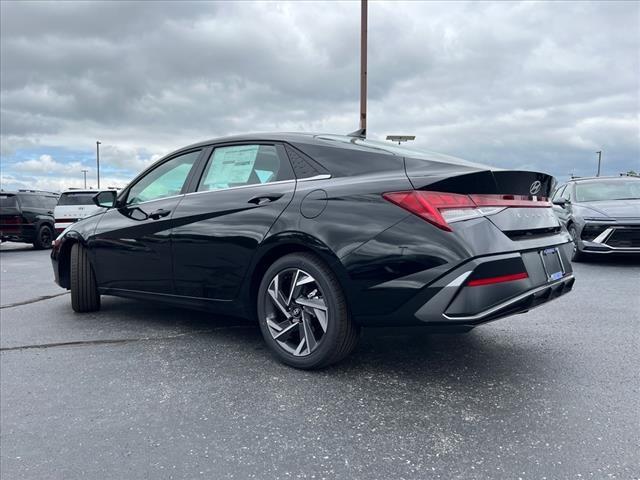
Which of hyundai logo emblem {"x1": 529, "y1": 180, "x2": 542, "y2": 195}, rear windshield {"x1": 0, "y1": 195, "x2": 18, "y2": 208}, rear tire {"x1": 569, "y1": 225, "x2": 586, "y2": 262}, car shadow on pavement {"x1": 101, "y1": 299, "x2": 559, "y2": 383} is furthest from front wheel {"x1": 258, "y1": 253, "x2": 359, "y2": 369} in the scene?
rear windshield {"x1": 0, "y1": 195, "x2": 18, "y2": 208}

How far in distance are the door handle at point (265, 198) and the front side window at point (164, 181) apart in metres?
0.92

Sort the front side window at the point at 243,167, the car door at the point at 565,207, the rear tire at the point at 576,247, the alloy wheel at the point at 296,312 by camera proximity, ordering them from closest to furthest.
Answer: the alloy wheel at the point at 296,312, the front side window at the point at 243,167, the rear tire at the point at 576,247, the car door at the point at 565,207

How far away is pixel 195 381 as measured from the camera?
3125 mm

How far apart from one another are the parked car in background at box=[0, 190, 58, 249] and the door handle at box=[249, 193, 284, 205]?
13.2 m

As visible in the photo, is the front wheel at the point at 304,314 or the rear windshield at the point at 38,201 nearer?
the front wheel at the point at 304,314

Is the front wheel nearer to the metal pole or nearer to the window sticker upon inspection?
the window sticker

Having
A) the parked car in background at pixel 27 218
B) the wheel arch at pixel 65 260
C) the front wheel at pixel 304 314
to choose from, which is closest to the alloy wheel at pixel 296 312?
the front wheel at pixel 304 314

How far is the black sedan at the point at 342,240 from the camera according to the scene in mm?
2682

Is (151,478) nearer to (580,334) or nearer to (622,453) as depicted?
(622,453)

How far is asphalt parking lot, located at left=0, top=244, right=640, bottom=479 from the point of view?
7.13ft

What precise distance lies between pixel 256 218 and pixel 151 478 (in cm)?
171

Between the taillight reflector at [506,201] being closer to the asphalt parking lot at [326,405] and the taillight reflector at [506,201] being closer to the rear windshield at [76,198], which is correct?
the asphalt parking lot at [326,405]

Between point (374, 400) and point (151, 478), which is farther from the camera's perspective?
point (374, 400)

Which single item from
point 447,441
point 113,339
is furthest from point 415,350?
point 113,339
